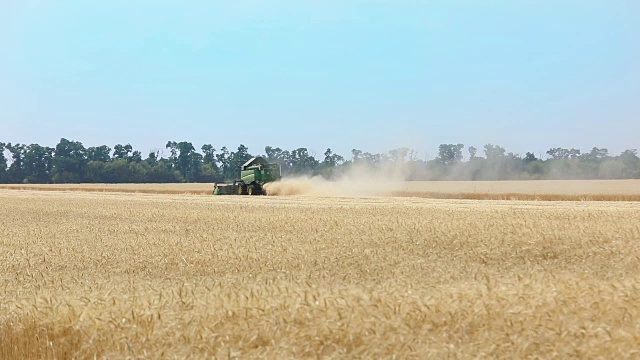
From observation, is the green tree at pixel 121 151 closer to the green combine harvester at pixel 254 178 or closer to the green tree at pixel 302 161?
the green tree at pixel 302 161

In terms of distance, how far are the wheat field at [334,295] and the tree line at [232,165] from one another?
7331 centimetres

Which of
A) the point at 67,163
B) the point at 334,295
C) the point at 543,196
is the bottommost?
the point at 543,196

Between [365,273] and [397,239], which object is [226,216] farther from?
[365,273]

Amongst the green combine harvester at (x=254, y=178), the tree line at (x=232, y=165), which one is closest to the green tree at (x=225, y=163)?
the tree line at (x=232, y=165)

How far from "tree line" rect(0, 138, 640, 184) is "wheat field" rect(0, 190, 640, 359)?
73.3 metres

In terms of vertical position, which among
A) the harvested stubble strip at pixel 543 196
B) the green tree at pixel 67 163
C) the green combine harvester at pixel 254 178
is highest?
the green tree at pixel 67 163

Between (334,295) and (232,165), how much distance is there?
386 feet

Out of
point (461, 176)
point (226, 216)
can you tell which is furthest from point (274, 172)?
point (461, 176)

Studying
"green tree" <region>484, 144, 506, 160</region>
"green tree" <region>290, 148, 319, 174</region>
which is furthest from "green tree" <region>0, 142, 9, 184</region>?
"green tree" <region>484, 144, 506, 160</region>

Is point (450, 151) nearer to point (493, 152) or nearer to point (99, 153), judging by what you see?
point (493, 152)

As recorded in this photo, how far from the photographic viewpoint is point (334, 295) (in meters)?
7.13

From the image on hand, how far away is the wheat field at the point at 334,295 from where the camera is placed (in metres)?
5.84

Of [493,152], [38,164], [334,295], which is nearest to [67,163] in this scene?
[38,164]

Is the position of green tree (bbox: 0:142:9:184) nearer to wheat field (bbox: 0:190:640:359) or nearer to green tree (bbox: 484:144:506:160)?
green tree (bbox: 484:144:506:160)
